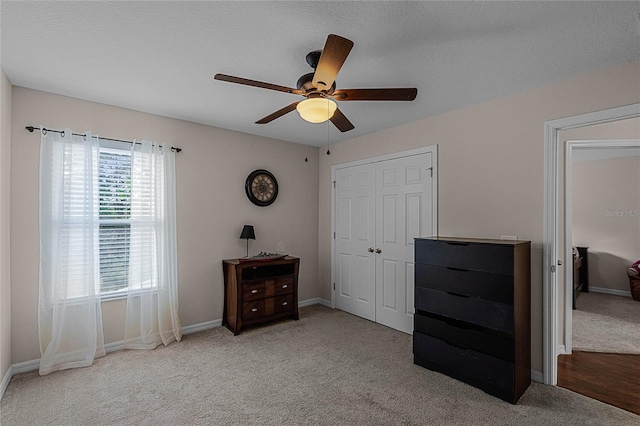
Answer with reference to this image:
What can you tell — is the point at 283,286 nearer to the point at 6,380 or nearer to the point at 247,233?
the point at 247,233

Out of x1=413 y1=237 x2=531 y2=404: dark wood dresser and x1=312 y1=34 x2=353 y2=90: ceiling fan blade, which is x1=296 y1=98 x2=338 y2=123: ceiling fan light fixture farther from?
x1=413 y1=237 x2=531 y2=404: dark wood dresser

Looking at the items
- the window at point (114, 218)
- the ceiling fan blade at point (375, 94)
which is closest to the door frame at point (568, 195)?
the ceiling fan blade at point (375, 94)

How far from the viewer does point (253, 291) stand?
12.5ft

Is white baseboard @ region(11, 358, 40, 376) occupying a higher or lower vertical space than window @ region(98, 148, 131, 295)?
lower

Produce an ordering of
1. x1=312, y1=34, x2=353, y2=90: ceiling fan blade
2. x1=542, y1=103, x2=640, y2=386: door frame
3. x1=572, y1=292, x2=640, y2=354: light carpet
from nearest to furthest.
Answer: x1=312, y1=34, x2=353, y2=90: ceiling fan blade, x1=542, y1=103, x2=640, y2=386: door frame, x1=572, y1=292, x2=640, y2=354: light carpet

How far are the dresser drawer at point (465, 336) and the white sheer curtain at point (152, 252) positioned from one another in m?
2.60

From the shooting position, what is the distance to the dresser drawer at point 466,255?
242 centimetres

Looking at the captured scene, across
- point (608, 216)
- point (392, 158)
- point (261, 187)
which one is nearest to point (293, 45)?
point (392, 158)

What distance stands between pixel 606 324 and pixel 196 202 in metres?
5.19

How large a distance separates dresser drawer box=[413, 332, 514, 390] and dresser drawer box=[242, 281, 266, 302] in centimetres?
186

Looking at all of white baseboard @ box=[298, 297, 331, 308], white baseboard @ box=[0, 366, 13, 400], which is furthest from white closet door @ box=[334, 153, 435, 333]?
white baseboard @ box=[0, 366, 13, 400]

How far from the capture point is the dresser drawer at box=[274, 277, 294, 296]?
13.2 feet

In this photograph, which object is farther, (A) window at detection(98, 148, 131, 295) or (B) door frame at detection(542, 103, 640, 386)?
(A) window at detection(98, 148, 131, 295)

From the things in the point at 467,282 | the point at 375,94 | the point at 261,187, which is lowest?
the point at 467,282
